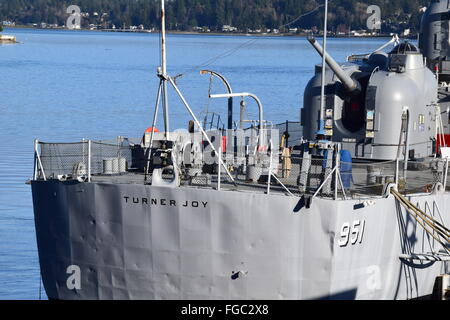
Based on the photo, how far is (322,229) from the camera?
26.1 meters

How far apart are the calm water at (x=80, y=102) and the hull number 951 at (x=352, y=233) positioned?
40.2 ft

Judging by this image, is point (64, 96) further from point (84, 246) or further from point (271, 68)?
point (84, 246)

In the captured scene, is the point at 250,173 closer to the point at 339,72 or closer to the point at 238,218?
the point at 238,218

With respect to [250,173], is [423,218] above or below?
below

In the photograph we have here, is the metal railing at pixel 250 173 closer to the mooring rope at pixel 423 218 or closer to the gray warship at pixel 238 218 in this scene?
the gray warship at pixel 238 218

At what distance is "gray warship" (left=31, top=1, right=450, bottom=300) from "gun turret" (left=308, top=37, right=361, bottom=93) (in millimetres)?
67

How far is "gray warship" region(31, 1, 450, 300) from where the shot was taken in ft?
85.8

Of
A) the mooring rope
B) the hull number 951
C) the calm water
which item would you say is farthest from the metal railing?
the calm water

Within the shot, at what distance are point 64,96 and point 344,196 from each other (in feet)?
245

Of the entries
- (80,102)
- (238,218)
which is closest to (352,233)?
(238,218)

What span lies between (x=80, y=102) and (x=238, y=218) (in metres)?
67.2

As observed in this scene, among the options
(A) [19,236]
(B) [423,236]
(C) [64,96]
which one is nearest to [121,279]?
(B) [423,236]

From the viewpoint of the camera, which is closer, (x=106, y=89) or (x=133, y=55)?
(x=106, y=89)

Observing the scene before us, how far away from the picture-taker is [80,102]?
9175cm
